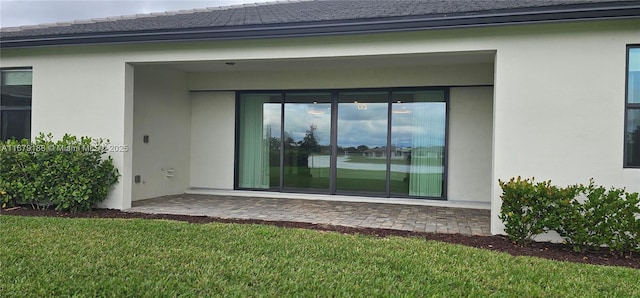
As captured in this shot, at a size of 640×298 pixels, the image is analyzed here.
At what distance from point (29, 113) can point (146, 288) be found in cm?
→ 674

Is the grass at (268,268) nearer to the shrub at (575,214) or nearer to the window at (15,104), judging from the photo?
the shrub at (575,214)

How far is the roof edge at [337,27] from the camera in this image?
5.32 m

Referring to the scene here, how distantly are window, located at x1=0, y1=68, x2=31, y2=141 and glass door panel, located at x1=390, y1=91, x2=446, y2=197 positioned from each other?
7.80 metres

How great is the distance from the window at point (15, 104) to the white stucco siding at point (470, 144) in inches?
354

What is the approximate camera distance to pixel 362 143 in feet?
31.0

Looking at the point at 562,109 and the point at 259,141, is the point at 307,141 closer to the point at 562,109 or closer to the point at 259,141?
the point at 259,141

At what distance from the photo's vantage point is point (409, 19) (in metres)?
5.98

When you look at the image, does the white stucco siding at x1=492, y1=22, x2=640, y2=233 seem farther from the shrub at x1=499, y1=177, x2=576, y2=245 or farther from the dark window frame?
the shrub at x1=499, y1=177, x2=576, y2=245

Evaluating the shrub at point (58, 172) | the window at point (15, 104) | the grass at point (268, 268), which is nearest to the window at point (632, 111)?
the grass at point (268, 268)

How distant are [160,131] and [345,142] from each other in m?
4.38

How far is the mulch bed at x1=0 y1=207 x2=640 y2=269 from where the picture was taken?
16.2 feet

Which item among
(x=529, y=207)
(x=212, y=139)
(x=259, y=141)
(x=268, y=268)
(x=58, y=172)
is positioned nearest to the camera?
(x=268, y=268)

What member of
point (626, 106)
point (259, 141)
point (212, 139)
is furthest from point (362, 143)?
point (626, 106)

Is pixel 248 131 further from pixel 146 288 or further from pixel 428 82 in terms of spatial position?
pixel 146 288
